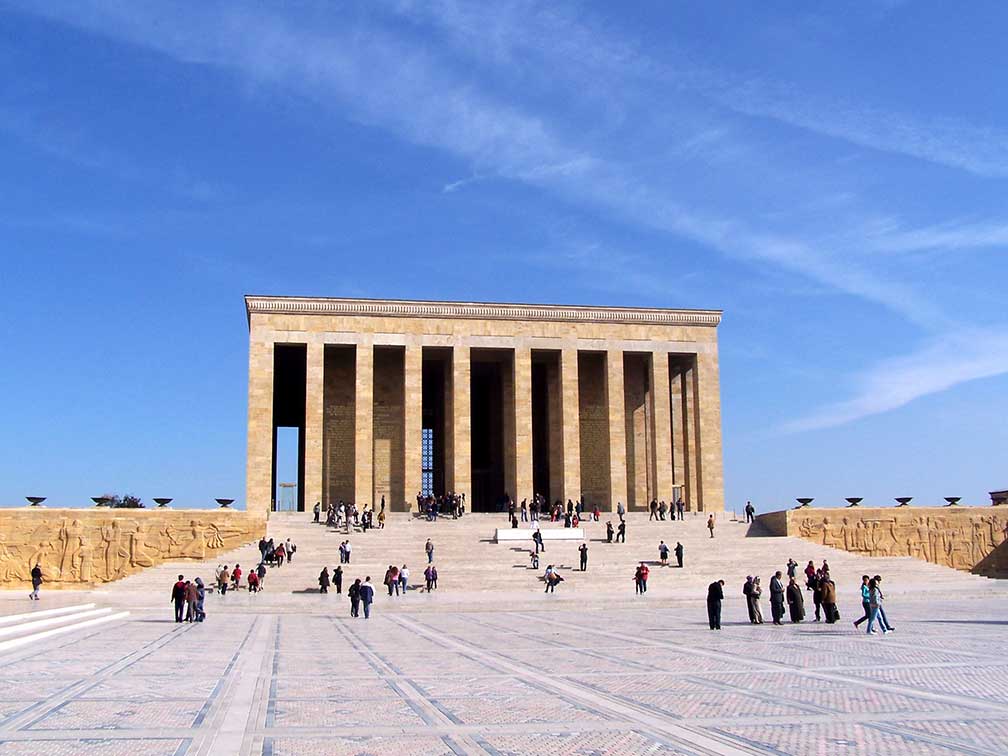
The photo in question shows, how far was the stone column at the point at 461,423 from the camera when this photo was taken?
38625 millimetres

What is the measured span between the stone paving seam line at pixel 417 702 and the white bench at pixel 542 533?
1781 centimetres

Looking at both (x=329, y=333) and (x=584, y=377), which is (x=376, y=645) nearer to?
(x=329, y=333)

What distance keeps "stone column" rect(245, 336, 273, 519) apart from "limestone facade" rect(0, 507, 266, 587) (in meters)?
5.87

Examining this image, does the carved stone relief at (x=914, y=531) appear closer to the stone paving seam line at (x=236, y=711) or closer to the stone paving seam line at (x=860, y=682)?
the stone paving seam line at (x=860, y=682)

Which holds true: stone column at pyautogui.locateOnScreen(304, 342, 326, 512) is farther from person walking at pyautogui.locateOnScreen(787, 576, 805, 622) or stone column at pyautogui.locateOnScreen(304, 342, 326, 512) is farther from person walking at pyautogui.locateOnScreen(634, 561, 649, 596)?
person walking at pyautogui.locateOnScreen(787, 576, 805, 622)

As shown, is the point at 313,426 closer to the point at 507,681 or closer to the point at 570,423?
the point at 570,423

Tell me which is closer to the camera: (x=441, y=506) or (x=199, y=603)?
(x=199, y=603)

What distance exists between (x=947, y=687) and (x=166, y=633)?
1219 cm

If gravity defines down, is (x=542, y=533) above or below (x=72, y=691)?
above

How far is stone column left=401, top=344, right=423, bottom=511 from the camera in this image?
38.5m

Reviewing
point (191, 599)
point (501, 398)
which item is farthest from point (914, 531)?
point (191, 599)

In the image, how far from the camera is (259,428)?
37438 mm

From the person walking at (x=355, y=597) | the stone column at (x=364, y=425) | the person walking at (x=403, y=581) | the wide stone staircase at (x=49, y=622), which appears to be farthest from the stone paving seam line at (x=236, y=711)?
the stone column at (x=364, y=425)

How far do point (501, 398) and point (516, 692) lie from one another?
33861 mm
